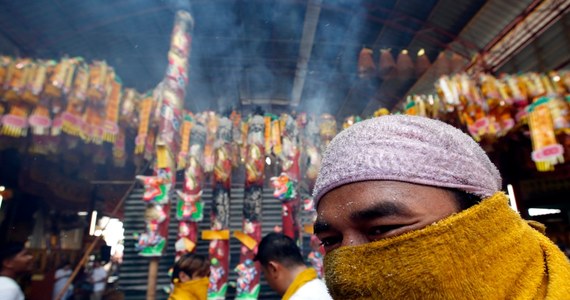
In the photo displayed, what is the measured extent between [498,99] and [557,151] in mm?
823

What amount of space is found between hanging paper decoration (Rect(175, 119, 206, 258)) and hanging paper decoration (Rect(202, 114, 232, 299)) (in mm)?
A: 240

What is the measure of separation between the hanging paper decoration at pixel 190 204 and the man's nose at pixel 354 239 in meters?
3.47

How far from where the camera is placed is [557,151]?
360cm

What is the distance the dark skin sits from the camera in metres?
0.82

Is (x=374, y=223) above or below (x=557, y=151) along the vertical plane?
below

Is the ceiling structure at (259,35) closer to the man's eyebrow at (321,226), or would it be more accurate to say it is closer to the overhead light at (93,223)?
the overhead light at (93,223)

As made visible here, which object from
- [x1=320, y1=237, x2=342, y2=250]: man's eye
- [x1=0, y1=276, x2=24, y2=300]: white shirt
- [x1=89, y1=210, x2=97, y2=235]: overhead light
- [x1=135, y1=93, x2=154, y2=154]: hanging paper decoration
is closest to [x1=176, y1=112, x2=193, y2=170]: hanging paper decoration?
[x1=135, y1=93, x2=154, y2=154]: hanging paper decoration

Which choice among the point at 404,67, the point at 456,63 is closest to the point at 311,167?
the point at 404,67

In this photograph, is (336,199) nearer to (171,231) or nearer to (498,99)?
(498,99)

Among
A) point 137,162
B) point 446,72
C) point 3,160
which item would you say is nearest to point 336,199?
point 137,162

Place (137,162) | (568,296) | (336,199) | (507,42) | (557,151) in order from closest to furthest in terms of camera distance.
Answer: (568,296), (336,199), (557,151), (137,162), (507,42)

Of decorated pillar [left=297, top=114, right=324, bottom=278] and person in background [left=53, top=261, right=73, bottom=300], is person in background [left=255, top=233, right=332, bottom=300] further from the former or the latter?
person in background [left=53, top=261, right=73, bottom=300]

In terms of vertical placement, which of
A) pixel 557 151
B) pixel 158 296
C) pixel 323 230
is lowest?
pixel 158 296

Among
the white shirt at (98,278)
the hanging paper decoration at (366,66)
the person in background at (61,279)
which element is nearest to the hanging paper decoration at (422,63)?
the hanging paper decoration at (366,66)
